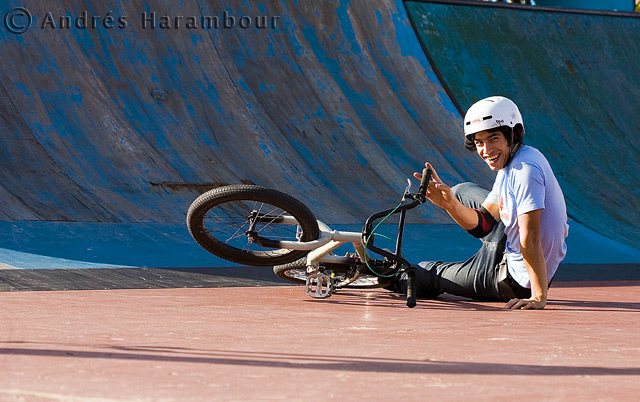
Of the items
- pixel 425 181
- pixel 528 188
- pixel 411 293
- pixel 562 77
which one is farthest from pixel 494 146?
pixel 562 77

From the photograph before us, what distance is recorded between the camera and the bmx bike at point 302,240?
472 cm

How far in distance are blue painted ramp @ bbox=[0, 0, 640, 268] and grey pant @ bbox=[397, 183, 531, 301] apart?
318 cm

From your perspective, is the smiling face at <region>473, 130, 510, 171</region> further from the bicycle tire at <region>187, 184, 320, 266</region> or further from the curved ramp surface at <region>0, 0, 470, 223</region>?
the curved ramp surface at <region>0, 0, 470, 223</region>

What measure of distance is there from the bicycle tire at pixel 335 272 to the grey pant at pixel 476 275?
198 mm

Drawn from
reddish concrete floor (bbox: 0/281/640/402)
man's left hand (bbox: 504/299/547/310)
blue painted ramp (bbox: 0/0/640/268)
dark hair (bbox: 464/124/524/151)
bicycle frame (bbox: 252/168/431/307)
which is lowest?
reddish concrete floor (bbox: 0/281/640/402)

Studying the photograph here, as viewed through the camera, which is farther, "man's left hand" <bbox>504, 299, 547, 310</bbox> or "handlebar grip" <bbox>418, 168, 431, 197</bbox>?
"man's left hand" <bbox>504, 299, 547, 310</bbox>

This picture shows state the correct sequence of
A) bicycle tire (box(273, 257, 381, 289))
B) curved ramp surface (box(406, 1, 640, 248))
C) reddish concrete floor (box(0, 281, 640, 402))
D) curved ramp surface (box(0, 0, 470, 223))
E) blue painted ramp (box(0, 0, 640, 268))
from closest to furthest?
1. reddish concrete floor (box(0, 281, 640, 402))
2. bicycle tire (box(273, 257, 381, 289))
3. blue painted ramp (box(0, 0, 640, 268))
4. curved ramp surface (box(0, 0, 470, 223))
5. curved ramp surface (box(406, 1, 640, 248))

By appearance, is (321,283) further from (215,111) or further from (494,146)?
(215,111)

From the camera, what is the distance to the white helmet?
4.84m

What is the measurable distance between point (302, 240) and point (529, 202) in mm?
→ 1279

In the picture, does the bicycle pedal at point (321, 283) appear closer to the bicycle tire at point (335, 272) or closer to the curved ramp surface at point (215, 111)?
the bicycle tire at point (335, 272)

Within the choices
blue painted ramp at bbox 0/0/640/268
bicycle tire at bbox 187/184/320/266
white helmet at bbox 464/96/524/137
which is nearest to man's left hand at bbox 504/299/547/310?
white helmet at bbox 464/96/524/137

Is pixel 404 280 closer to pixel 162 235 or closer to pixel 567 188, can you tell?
pixel 162 235

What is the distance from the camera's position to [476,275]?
5305 millimetres
